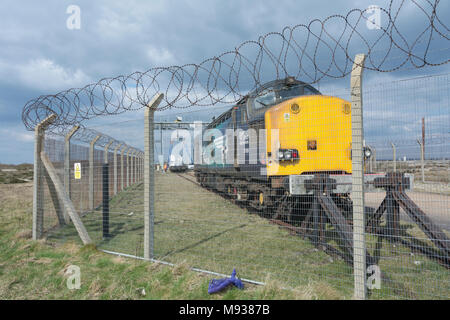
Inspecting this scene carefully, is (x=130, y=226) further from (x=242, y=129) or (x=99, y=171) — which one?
(x=242, y=129)

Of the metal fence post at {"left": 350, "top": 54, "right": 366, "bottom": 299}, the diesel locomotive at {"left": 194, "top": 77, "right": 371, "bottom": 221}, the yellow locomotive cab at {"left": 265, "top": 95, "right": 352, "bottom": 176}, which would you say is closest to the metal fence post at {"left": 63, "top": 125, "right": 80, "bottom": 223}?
the diesel locomotive at {"left": 194, "top": 77, "right": 371, "bottom": 221}

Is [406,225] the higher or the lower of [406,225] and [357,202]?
the lower

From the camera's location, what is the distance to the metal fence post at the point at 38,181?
5785mm

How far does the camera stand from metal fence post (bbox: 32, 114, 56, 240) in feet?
19.0

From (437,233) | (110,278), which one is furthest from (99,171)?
(437,233)

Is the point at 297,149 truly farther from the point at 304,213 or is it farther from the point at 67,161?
the point at 67,161

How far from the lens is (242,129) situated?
22.1 ft

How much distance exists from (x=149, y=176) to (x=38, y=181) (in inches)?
119

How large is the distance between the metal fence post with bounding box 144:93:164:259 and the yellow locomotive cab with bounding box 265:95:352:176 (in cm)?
206

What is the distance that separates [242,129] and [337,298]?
4.35 metres

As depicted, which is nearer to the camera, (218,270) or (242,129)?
(218,270)

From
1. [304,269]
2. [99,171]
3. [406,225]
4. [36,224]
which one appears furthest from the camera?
[99,171]

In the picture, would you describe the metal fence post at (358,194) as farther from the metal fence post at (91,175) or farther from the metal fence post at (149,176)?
the metal fence post at (91,175)

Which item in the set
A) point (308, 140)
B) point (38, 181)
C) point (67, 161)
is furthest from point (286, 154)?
point (67, 161)
